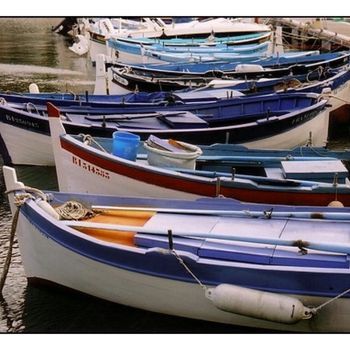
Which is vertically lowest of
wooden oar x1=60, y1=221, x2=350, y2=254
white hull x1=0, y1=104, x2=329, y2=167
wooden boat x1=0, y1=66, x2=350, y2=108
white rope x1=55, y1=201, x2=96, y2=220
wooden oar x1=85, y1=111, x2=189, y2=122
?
white hull x1=0, y1=104, x2=329, y2=167

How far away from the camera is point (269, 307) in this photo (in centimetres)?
575

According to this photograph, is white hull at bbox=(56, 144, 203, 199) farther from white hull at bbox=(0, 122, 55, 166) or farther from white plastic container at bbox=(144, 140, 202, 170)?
white hull at bbox=(0, 122, 55, 166)

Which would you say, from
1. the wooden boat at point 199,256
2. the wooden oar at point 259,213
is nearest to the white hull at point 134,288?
the wooden boat at point 199,256

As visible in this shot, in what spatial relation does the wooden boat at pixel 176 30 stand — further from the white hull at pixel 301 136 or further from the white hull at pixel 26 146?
the white hull at pixel 26 146

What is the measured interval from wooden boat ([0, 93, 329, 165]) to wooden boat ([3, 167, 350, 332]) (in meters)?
3.69

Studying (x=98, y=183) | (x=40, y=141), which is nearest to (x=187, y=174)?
(x=98, y=183)

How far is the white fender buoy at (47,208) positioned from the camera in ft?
22.7

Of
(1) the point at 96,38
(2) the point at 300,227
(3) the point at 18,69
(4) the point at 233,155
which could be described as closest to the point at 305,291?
(2) the point at 300,227

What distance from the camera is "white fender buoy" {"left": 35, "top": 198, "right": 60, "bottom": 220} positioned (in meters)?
6.92

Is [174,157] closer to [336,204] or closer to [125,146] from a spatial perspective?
[125,146]

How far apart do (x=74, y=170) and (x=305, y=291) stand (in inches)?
177

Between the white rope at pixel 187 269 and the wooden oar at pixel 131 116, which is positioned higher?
the white rope at pixel 187 269

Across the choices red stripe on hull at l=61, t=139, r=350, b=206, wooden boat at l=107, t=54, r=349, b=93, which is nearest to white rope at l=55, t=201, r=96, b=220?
red stripe on hull at l=61, t=139, r=350, b=206

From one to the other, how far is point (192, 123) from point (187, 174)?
3.04 metres
